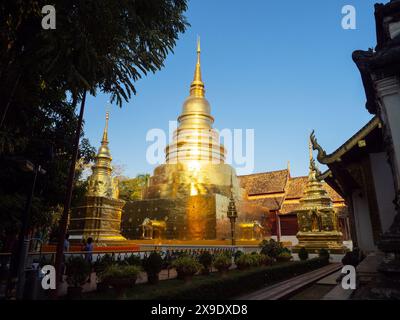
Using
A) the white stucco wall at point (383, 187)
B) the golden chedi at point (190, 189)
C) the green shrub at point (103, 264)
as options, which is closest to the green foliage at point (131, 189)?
the golden chedi at point (190, 189)

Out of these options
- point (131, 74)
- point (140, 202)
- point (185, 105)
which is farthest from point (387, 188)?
point (185, 105)

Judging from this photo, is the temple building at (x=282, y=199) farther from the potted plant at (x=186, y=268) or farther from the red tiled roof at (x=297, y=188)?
the potted plant at (x=186, y=268)

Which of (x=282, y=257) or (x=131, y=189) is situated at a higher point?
(x=131, y=189)

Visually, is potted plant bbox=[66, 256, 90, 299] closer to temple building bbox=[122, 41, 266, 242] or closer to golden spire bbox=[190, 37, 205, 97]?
temple building bbox=[122, 41, 266, 242]

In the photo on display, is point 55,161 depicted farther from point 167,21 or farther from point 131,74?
point 167,21

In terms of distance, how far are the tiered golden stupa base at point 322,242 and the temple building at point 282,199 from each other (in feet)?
26.3

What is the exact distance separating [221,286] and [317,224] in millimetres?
15839

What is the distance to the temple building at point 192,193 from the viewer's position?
2173cm

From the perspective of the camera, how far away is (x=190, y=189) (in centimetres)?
2455

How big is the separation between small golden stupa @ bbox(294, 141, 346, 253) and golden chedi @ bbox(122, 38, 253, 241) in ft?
18.1

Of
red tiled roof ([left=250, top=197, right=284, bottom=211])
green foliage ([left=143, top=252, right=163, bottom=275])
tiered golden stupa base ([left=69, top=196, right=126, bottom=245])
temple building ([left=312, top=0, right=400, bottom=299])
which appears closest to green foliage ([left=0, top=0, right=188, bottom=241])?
green foliage ([left=143, top=252, right=163, bottom=275])

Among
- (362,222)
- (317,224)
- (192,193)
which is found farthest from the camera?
(192,193)

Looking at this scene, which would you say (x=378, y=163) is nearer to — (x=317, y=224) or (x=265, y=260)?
(x=265, y=260)
